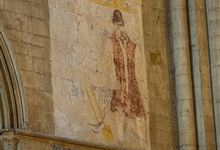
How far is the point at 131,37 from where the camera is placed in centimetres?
1762

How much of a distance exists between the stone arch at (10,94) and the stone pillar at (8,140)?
0.41 feet

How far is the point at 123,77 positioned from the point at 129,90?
0.74 feet

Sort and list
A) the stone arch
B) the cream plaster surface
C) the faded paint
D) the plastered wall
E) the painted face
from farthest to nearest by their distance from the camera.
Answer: the painted face → the faded paint → the cream plaster surface → the plastered wall → the stone arch

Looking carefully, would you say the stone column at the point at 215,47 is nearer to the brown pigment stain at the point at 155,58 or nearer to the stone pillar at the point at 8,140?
the brown pigment stain at the point at 155,58

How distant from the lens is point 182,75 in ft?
58.8

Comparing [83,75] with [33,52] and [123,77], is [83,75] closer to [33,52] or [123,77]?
[123,77]

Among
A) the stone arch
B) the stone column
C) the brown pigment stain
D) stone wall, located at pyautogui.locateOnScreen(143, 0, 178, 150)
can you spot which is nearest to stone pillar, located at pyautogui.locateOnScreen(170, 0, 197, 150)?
stone wall, located at pyautogui.locateOnScreen(143, 0, 178, 150)

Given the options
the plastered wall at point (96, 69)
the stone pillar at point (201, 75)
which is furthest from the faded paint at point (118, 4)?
the stone pillar at point (201, 75)

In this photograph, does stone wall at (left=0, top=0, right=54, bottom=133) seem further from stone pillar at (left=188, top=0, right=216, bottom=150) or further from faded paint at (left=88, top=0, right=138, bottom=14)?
stone pillar at (left=188, top=0, right=216, bottom=150)

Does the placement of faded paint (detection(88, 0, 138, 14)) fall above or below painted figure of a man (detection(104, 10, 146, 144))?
above

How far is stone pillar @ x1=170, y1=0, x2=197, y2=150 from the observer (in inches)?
696

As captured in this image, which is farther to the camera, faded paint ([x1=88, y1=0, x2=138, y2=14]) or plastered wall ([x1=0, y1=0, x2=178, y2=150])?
faded paint ([x1=88, y1=0, x2=138, y2=14])

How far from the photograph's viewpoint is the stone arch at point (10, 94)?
15.4 m

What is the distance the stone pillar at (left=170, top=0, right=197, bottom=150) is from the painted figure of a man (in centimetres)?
78
